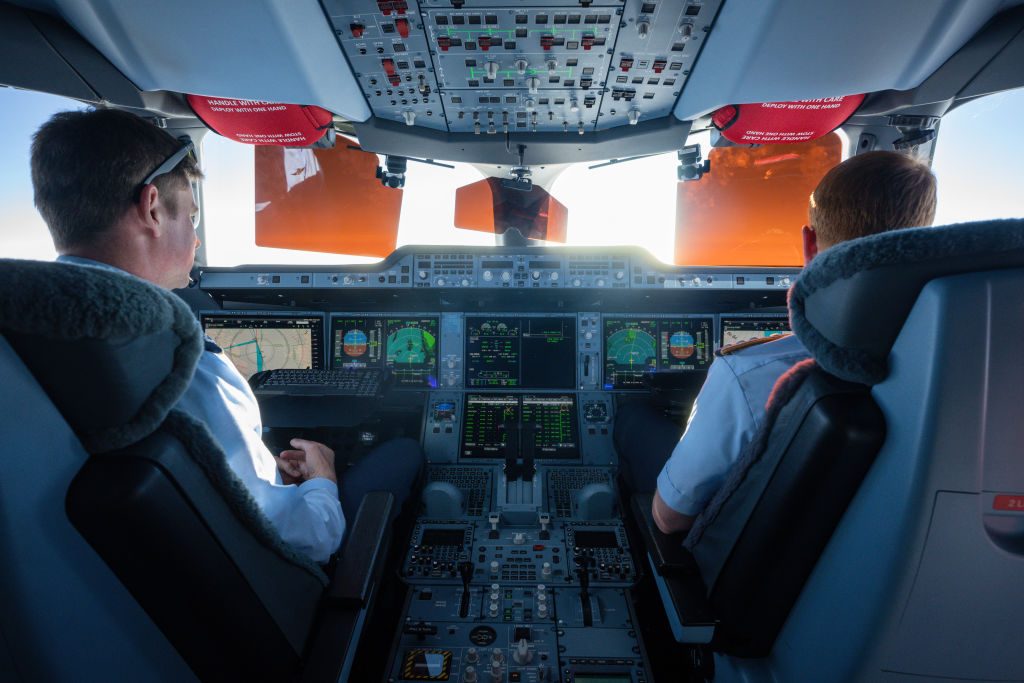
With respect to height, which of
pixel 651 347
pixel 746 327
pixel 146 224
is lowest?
pixel 651 347

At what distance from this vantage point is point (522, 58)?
6.36ft

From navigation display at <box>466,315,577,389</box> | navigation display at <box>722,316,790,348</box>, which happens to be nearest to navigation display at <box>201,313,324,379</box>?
navigation display at <box>466,315,577,389</box>

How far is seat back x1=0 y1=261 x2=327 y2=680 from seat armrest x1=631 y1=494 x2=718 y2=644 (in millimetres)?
760

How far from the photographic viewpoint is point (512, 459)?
195 centimetres

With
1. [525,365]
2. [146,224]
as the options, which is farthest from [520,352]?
[146,224]

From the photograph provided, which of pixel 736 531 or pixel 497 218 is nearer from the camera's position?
pixel 736 531

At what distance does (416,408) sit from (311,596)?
1454 millimetres

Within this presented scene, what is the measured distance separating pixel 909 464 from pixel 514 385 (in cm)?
186

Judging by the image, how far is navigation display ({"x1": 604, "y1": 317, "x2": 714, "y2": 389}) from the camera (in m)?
2.36

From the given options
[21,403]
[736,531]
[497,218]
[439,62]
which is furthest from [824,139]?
[21,403]

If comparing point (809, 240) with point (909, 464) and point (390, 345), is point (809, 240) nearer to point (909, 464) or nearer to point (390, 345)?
point (909, 464)

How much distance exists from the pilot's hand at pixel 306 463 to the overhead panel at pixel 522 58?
5.14ft

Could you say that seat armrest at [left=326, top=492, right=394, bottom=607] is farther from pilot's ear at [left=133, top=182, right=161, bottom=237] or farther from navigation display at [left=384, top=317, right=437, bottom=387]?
navigation display at [left=384, top=317, right=437, bottom=387]

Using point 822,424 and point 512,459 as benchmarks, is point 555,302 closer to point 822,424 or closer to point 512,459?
point 512,459
